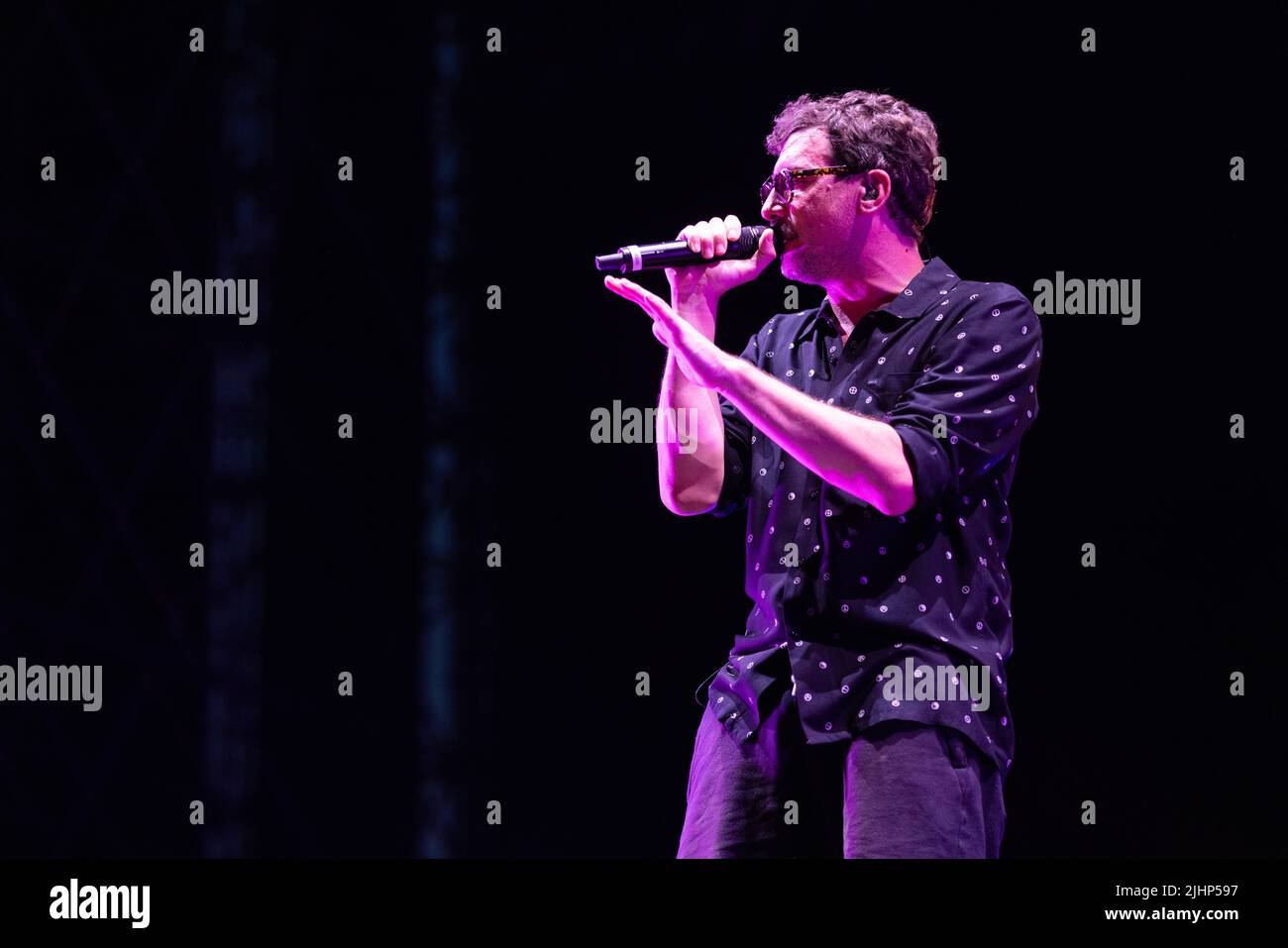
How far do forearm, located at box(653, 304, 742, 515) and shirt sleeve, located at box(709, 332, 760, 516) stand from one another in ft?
0.07

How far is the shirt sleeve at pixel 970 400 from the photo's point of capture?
1.74m

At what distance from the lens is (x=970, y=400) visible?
1808 millimetres

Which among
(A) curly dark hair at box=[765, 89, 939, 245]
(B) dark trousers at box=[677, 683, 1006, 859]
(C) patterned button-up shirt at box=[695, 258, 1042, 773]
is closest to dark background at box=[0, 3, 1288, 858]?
(A) curly dark hair at box=[765, 89, 939, 245]

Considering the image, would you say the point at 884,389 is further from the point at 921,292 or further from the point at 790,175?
A: the point at 790,175

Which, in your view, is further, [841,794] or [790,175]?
[790,175]

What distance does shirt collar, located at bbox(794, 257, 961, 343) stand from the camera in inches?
76.0

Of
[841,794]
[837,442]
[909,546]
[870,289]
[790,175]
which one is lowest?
[841,794]

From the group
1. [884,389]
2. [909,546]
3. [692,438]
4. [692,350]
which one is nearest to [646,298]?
[692,350]

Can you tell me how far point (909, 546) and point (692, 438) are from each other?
366 mm

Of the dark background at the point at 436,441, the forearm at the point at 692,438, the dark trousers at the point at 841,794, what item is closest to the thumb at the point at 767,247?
the forearm at the point at 692,438

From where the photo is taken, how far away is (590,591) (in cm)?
305

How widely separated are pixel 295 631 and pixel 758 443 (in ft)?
4.89

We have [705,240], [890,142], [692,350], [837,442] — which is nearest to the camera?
[837,442]

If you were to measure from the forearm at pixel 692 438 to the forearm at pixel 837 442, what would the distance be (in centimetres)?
23
